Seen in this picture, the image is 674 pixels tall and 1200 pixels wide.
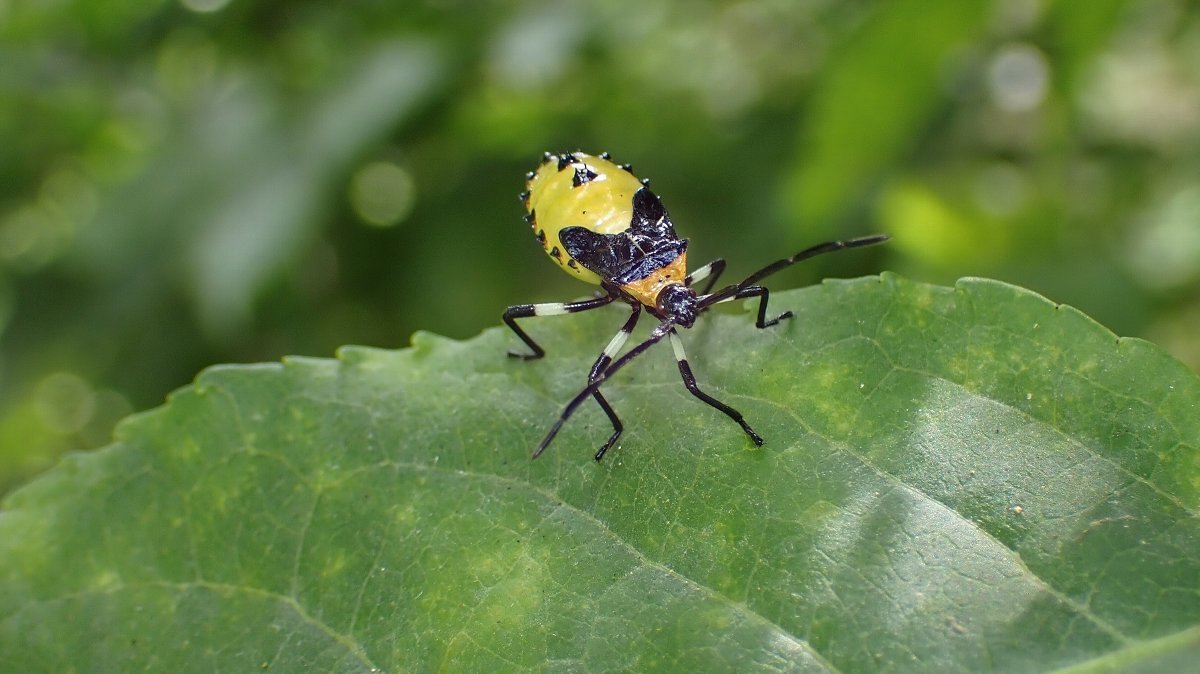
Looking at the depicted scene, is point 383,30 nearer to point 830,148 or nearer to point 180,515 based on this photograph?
point 830,148

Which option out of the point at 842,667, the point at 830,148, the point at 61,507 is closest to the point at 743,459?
the point at 842,667

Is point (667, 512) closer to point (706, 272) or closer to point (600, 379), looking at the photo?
point (600, 379)

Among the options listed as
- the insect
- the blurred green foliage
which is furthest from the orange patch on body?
the blurred green foliage

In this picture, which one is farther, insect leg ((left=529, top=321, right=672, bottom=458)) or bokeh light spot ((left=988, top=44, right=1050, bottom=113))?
bokeh light spot ((left=988, top=44, right=1050, bottom=113))

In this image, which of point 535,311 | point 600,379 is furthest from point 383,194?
point 600,379

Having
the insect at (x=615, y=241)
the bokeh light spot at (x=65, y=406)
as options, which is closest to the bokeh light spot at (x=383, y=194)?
the insect at (x=615, y=241)

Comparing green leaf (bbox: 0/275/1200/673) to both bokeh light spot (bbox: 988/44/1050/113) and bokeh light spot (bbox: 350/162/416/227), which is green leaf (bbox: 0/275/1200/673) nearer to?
bokeh light spot (bbox: 350/162/416/227)
